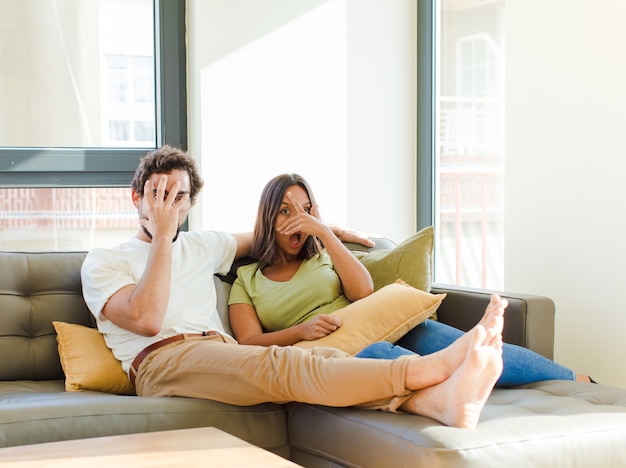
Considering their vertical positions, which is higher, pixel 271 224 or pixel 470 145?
pixel 470 145

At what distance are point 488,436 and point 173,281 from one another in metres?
1.23

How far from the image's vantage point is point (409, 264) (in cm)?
281

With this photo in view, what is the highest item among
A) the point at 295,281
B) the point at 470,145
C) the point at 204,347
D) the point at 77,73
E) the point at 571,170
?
the point at 77,73

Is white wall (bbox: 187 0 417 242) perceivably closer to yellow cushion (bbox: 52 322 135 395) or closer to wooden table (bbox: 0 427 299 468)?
yellow cushion (bbox: 52 322 135 395)

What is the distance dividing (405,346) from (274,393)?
61 cm

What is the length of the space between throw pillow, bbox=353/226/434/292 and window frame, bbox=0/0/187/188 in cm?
131

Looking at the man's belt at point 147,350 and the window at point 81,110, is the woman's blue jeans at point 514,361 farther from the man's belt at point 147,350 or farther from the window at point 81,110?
the window at point 81,110

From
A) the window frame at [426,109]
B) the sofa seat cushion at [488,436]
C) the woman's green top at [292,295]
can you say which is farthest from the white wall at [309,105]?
the sofa seat cushion at [488,436]

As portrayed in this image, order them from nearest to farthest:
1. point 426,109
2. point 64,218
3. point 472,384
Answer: point 472,384
point 64,218
point 426,109

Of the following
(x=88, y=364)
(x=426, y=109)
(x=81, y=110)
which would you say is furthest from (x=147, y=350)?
(x=426, y=109)

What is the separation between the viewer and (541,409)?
6.70ft

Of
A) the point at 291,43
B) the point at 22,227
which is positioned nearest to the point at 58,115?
the point at 22,227

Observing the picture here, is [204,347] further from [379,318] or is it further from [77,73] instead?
[77,73]

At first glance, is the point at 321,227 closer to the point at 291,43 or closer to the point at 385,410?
the point at 385,410
